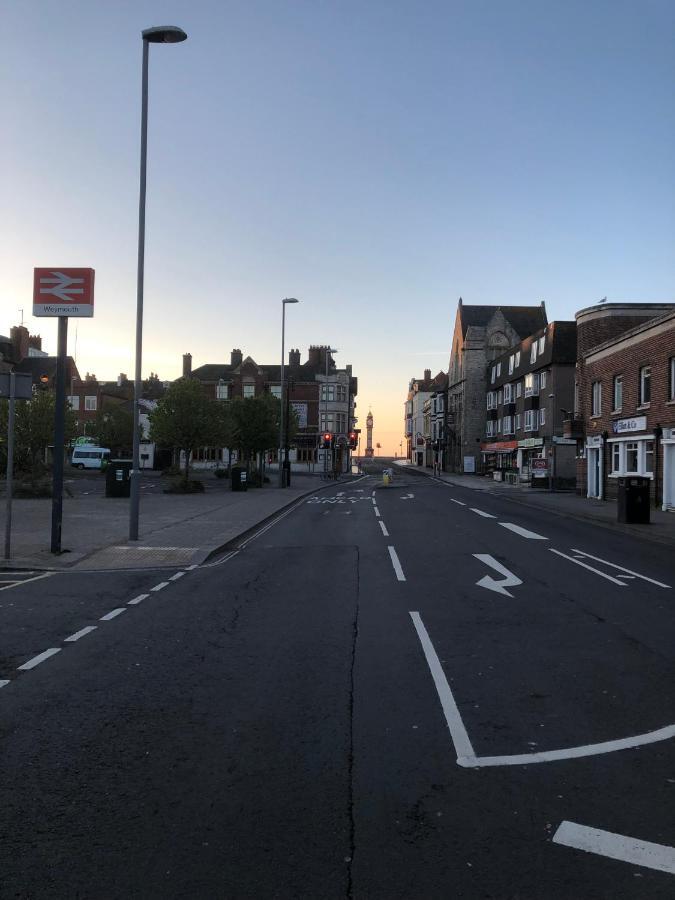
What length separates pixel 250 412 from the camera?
146 ft

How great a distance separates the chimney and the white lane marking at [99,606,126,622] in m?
76.5

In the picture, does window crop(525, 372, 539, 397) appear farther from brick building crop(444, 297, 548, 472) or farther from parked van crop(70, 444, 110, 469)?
parked van crop(70, 444, 110, 469)

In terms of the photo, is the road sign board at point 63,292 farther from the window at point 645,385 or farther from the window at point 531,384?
the window at point 531,384

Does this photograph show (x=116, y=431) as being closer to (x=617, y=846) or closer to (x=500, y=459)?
(x=500, y=459)

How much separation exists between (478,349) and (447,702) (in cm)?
7597

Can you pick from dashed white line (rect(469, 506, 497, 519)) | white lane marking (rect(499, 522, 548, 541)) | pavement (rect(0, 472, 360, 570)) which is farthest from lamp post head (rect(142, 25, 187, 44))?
dashed white line (rect(469, 506, 497, 519))

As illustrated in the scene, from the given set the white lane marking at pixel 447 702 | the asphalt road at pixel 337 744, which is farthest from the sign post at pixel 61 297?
the white lane marking at pixel 447 702

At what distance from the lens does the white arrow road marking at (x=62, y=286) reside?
13500mm

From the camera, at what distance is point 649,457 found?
29.7 metres

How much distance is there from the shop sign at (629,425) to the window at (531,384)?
22.3m

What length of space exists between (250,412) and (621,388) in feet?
72.5

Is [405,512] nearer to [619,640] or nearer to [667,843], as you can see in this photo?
[619,640]

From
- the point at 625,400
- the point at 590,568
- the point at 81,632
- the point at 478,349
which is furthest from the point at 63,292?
the point at 478,349

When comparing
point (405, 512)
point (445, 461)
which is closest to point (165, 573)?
point (405, 512)
